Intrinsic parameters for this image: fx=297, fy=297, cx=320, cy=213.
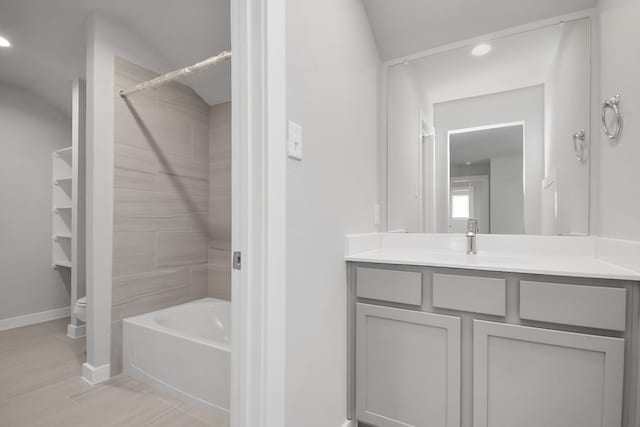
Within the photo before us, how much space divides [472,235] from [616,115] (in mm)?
763

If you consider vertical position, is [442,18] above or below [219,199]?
above

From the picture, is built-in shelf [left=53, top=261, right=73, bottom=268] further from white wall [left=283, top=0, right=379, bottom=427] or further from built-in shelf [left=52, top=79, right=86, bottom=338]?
white wall [left=283, top=0, right=379, bottom=427]

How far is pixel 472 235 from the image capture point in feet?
5.35

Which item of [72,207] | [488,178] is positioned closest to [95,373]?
[72,207]

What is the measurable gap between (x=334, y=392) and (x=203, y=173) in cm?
209

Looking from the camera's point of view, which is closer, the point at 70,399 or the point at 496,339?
the point at 496,339

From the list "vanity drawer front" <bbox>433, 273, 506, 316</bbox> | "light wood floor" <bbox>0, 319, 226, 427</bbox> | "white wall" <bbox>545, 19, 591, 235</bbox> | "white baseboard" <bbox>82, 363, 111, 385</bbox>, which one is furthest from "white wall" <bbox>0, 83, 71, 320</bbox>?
"white wall" <bbox>545, 19, 591, 235</bbox>

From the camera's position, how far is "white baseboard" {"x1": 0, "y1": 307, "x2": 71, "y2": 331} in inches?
109

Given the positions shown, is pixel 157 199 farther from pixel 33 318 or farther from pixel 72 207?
pixel 33 318

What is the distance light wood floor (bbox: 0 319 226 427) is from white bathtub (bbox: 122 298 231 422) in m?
0.07

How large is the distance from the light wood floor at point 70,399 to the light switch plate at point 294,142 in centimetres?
145

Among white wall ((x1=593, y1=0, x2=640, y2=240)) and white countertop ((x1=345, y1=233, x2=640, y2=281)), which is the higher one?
white wall ((x1=593, y1=0, x2=640, y2=240))

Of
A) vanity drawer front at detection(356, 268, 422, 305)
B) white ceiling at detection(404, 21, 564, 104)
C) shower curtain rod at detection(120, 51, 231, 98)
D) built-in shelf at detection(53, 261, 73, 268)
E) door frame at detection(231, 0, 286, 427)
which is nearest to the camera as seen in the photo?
door frame at detection(231, 0, 286, 427)

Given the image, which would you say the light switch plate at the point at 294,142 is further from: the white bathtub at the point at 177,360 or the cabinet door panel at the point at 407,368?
the white bathtub at the point at 177,360
